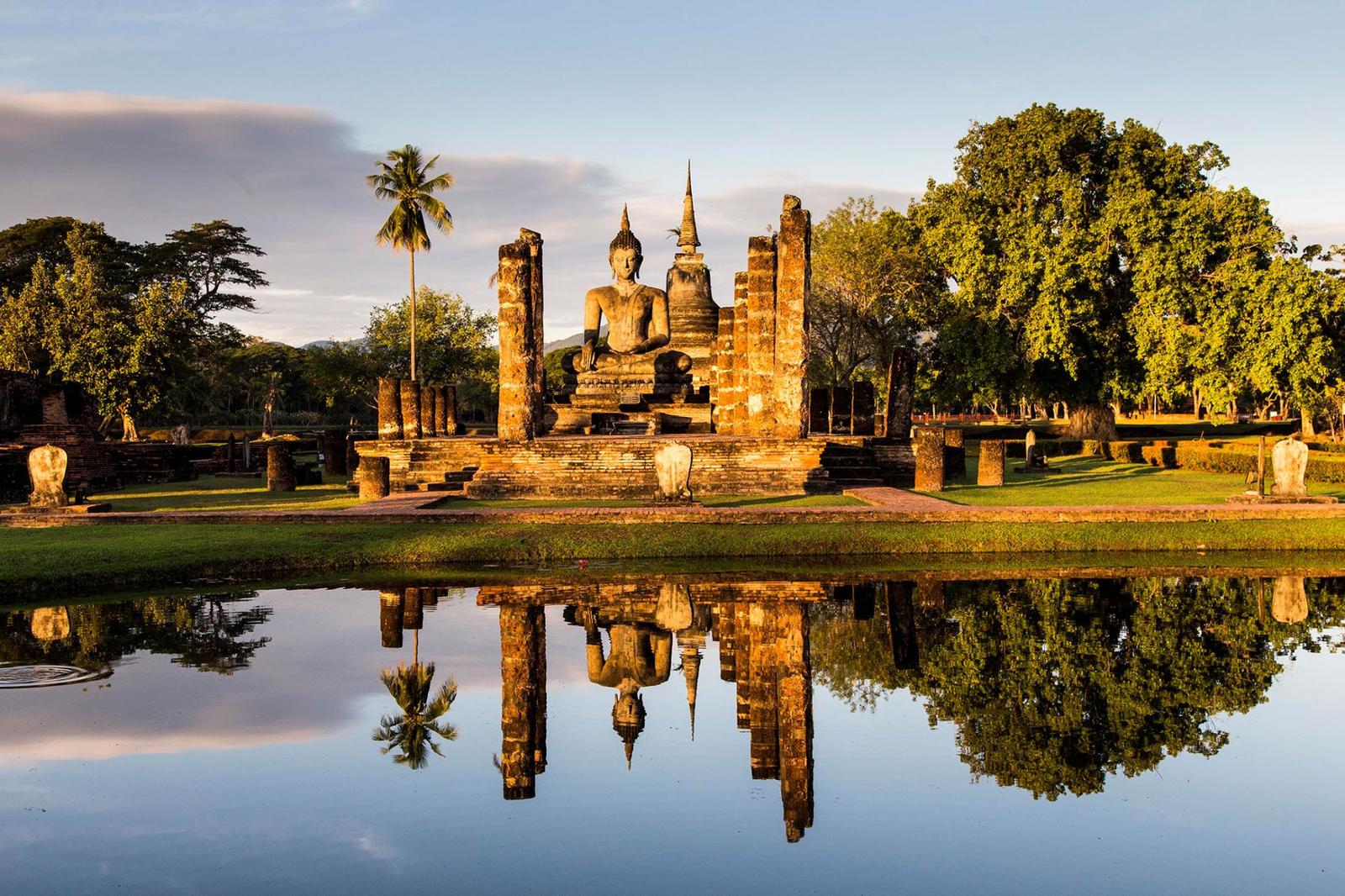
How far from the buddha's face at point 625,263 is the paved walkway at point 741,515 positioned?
1459cm

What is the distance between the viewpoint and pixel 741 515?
17000mm

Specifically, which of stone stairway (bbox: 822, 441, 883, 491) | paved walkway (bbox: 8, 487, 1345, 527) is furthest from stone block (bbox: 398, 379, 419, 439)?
stone stairway (bbox: 822, 441, 883, 491)

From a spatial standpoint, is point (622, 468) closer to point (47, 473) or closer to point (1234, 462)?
point (47, 473)

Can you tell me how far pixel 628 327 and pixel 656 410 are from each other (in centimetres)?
346

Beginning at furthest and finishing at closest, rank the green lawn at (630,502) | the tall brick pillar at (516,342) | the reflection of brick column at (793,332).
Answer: the tall brick pillar at (516,342), the reflection of brick column at (793,332), the green lawn at (630,502)

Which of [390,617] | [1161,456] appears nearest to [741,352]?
[1161,456]

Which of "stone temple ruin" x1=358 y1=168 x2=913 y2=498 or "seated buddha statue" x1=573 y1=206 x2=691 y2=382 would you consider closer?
"stone temple ruin" x1=358 y1=168 x2=913 y2=498

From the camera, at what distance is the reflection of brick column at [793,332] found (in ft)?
74.4

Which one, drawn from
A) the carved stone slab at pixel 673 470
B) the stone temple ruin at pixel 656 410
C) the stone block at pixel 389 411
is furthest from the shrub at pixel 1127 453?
the stone block at pixel 389 411

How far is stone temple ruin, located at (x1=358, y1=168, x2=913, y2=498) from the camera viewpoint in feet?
69.5

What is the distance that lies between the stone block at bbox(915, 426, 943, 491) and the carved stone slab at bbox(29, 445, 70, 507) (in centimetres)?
1493

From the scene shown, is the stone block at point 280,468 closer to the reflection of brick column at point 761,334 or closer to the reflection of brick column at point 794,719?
the reflection of brick column at point 761,334

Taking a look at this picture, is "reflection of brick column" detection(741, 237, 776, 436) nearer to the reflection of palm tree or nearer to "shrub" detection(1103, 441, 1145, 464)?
"shrub" detection(1103, 441, 1145, 464)

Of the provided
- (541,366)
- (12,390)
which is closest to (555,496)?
(541,366)
